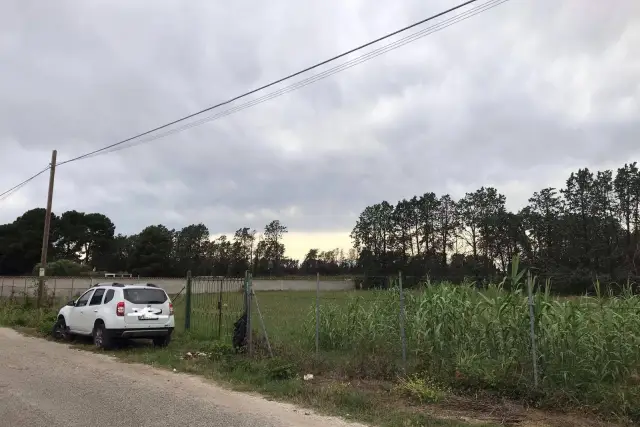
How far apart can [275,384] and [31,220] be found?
101 meters

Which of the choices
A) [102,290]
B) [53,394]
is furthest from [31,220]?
[53,394]

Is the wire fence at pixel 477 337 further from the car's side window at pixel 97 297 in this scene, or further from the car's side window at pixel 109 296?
the car's side window at pixel 97 297

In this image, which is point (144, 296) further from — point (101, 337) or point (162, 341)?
point (101, 337)

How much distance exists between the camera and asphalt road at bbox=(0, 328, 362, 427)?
6.76 meters

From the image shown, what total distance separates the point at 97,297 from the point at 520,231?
87416 mm

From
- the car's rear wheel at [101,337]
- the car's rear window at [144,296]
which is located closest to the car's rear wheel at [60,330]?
the car's rear wheel at [101,337]

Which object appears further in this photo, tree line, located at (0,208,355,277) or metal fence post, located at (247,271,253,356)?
tree line, located at (0,208,355,277)

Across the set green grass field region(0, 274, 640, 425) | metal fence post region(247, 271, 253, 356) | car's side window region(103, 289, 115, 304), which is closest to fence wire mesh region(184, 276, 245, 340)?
metal fence post region(247, 271, 253, 356)

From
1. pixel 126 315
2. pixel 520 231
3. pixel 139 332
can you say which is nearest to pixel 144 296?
pixel 126 315

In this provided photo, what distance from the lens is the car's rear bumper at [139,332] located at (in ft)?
44.1

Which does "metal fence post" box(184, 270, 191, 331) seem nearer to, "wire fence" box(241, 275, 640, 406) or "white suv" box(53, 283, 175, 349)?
"white suv" box(53, 283, 175, 349)

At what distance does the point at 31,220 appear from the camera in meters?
94.8

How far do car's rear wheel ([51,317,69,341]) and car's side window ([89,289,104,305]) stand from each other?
206cm

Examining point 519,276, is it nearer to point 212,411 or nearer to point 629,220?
point 212,411
